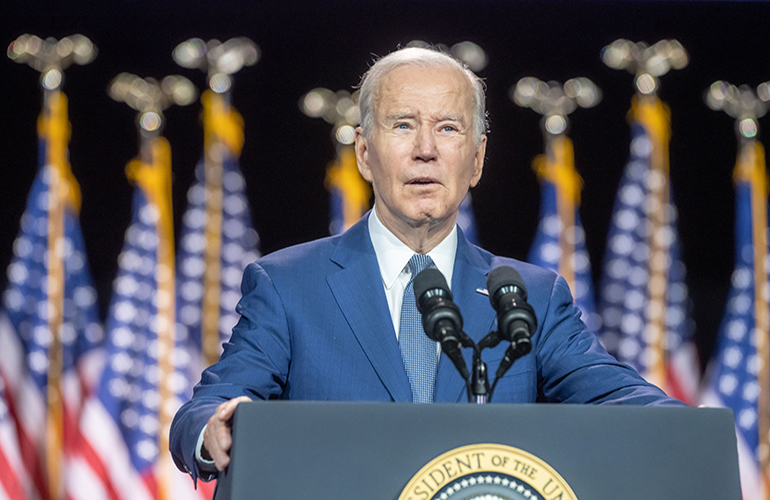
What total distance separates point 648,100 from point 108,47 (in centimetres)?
332

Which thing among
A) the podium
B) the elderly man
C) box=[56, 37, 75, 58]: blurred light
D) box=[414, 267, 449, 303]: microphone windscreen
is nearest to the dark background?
box=[56, 37, 75, 58]: blurred light

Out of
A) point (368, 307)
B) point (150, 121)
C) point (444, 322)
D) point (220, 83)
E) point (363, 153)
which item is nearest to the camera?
point (444, 322)

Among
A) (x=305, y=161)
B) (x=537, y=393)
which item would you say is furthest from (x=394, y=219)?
(x=305, y=161)

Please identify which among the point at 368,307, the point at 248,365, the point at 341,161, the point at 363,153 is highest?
the point at 341,161

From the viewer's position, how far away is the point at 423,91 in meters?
1.49

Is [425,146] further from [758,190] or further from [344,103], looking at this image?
[758,190]

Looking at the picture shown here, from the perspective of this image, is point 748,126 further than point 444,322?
Yes

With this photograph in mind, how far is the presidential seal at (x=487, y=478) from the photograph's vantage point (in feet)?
2.83

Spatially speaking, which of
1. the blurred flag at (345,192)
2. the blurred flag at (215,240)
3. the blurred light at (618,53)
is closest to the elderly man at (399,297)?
the blurred flag at (345,192)

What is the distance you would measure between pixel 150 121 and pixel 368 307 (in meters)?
3.51

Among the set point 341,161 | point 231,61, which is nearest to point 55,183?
point 231,61

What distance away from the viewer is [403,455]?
0.87 m

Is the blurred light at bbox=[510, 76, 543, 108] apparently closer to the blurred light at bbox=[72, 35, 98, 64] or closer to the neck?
the blurred light at bbox=[72, 35, 98, 64]

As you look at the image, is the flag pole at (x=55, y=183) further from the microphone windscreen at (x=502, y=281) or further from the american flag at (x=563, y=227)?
the microphone windscreen at (x=502, y=281)
